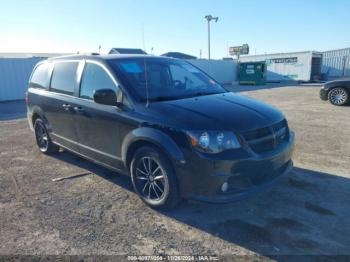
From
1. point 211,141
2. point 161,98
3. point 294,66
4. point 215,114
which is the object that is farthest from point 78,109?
point 294,66

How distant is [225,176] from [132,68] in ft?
6.56

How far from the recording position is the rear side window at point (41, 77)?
18.3ft

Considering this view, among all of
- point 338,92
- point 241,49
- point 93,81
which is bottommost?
point 338,92

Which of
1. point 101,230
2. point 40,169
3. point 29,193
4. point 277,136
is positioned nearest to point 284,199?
point 277,136

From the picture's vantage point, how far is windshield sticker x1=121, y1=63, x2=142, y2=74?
13.3 ft

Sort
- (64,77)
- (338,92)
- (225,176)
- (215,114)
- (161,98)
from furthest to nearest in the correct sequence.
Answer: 1. (338,92)
2. (64,77)
3. (161,98)
4. (215,114)
5. (225,176)

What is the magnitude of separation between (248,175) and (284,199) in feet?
3.38

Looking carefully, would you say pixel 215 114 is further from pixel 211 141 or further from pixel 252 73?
pixel 252 73

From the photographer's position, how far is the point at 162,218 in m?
3.53

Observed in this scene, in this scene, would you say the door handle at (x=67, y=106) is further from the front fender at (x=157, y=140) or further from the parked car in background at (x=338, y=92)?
the parked car in background at (x=338, y=92)

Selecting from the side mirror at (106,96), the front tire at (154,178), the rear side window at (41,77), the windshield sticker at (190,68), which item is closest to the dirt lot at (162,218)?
the front tire at (154,178)

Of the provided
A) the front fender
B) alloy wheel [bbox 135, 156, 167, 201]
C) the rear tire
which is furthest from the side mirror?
the rear tire

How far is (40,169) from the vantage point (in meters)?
5.26

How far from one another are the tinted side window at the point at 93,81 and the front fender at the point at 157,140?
2.42 feet
